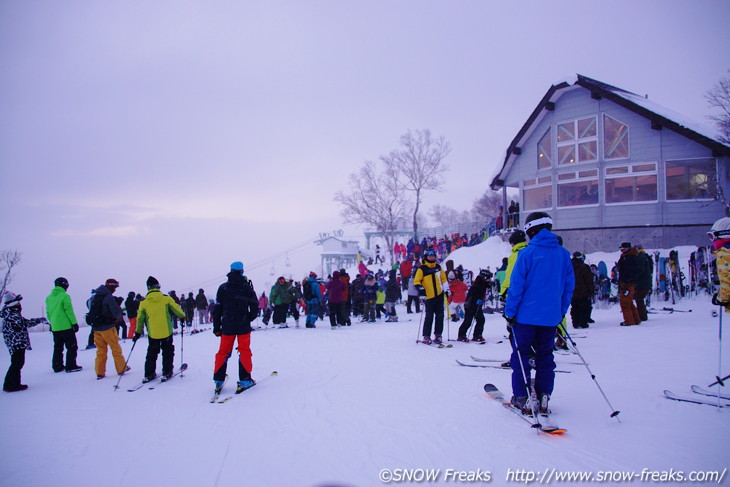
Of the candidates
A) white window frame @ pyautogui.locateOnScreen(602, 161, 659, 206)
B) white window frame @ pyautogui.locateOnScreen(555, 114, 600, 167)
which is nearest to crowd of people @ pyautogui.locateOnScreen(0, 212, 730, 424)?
white window frame @ pyautogui.locateOnScreen(602, 161, 659, 206)

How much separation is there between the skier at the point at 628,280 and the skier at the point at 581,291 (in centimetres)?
73

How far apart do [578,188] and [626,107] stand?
4.29 meters

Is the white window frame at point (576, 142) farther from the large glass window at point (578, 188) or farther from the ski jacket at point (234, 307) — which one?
the ski jacket at point (234, 307)

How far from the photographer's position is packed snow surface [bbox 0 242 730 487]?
3195 mm

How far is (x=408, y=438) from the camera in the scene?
3.69 m

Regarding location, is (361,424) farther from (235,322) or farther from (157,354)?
(157,354)

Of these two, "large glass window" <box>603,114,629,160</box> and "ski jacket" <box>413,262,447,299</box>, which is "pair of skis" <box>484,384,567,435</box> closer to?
"ski jacket" <box>413,262,447,299</box>

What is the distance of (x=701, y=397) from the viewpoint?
4.23 meters

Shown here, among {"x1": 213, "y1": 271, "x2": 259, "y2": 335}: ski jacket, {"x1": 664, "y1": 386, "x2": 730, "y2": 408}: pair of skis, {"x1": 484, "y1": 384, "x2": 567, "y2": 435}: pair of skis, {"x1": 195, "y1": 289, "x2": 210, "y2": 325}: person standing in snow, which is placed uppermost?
{"x1": 213, "y1": 271, "x2": 259, "y2": 335}: ski jacket

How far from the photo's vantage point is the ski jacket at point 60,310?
7.75 m

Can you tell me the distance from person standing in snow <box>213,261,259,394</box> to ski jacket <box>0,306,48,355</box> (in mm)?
3657

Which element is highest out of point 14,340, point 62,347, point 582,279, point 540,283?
point 540,283

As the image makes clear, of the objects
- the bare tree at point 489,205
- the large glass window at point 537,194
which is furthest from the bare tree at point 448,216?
the large glass window at point 537,194

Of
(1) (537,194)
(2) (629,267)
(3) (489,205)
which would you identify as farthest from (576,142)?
(3) (489,205)
